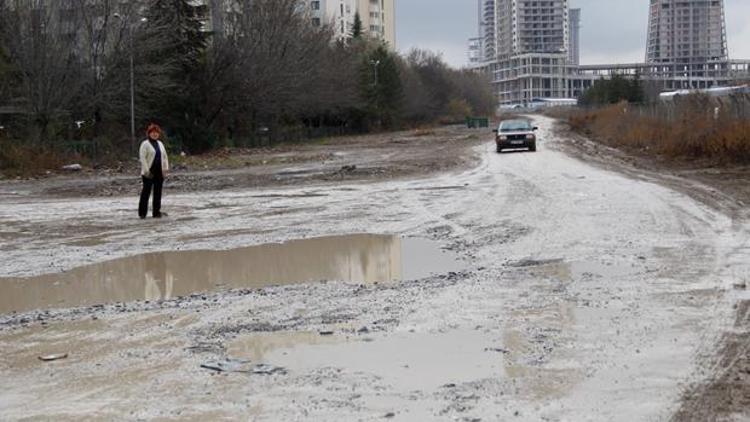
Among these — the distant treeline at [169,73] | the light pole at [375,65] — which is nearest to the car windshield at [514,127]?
the distant treeline at [169,73]

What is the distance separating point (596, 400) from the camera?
18.1ft

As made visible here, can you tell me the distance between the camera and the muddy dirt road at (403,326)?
5.64m

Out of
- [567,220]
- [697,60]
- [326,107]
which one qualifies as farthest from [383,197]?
[697,60]

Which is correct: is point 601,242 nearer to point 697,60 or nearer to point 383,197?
point 383,197

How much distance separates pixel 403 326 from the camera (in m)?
7.65

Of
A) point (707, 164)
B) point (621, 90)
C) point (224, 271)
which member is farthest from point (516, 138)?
point (621, 90)

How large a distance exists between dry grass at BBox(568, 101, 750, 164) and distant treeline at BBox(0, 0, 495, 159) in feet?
86.8

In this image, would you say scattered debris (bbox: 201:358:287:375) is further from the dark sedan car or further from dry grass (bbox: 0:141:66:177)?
the dark sedan car

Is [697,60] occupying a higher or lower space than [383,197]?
higher

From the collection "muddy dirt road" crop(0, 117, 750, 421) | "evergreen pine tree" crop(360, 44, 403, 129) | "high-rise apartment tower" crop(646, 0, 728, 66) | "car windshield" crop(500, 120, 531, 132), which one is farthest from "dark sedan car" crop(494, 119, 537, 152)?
"high-rise apartment tower" crop(646, 0, 728, 66)

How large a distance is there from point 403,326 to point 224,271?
13.5 ft

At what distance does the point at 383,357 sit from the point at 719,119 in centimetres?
2719

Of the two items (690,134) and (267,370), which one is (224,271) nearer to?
(267,370)

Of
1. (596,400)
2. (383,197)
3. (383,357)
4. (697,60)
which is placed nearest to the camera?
(596,400)
